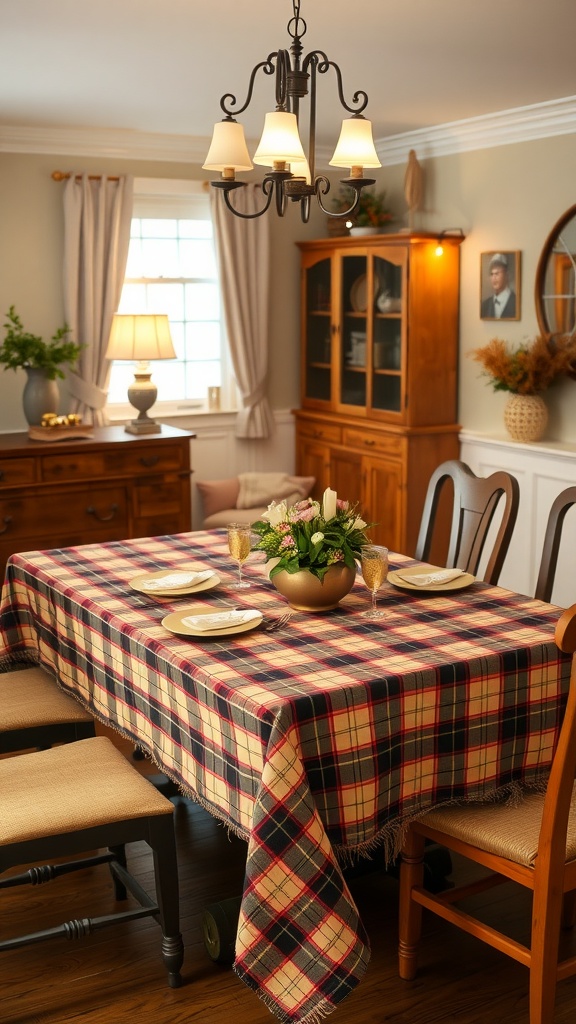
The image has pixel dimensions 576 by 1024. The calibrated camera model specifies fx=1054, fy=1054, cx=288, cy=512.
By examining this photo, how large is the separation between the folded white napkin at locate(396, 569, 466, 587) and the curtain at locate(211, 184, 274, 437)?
331 cm

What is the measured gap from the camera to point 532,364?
4.89 metres

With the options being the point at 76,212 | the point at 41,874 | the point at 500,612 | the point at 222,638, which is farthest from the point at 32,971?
the point at 76,212

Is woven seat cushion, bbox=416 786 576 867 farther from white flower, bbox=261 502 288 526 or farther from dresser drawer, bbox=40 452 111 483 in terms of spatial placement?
dresser drawer, bbox=40 452 111 483

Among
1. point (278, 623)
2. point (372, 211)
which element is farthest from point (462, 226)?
point (278, 623)

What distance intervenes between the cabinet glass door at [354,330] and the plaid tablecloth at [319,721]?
3.07 meters

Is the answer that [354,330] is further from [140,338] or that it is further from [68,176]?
[68,176]

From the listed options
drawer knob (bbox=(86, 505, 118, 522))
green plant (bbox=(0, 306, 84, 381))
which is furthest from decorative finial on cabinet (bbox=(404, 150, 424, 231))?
drawer knob (bbox=(86, 505, 118, 522))

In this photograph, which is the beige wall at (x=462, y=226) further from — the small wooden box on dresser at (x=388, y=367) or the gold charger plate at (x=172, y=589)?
the gold charger plate at (x=172, y=589)

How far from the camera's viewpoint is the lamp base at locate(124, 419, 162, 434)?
17.5ft

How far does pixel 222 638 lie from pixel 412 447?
3142mm

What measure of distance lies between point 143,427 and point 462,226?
194 cm

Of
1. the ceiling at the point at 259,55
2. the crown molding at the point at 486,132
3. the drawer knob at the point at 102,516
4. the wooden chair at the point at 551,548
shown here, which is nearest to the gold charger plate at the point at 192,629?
the wooden chair at the point at 551,548

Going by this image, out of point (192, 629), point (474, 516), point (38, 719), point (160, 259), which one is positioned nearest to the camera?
point (192, 629)

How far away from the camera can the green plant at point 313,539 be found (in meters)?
2.61
